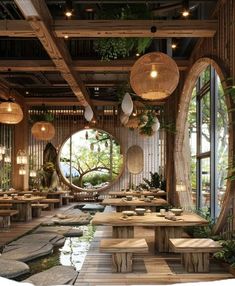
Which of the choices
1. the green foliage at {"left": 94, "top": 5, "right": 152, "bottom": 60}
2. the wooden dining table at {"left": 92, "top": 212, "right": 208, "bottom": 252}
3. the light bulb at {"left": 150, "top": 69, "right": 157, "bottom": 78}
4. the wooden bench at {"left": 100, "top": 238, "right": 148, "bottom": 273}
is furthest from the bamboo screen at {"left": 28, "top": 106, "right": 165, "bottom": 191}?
the wooden bench at {"left": 100, "top": 238, "right": 148, "bottom": 273}

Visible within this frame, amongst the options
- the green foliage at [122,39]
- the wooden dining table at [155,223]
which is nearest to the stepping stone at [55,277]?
the wooden dining table at [155,223]

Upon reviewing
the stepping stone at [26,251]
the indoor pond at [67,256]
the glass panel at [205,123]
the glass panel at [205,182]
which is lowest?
the indoor pond at [67,256]

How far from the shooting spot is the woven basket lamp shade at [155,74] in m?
5.71

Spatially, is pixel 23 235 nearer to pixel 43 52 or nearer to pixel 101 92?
pixel 43 52

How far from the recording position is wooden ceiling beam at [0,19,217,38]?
644 cm

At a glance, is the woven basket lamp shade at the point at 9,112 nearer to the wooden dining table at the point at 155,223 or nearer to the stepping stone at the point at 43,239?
the stepping stone at the point at 43,239

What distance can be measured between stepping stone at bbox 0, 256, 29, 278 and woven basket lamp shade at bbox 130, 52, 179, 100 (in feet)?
9.66

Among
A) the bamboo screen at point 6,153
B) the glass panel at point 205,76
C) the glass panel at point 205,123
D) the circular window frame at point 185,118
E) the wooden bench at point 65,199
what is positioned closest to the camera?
the circular window frame at point 185,118

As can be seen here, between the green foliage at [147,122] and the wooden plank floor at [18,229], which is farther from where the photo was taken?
the green foliage at [147,122]

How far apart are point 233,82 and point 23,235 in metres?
5.61

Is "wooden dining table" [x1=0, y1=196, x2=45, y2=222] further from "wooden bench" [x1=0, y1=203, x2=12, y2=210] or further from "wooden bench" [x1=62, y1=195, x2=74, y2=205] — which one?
"wooden bench" [x1=62, y1=195, x2=74, y2=205]

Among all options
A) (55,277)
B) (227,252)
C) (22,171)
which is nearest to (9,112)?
(55,277)

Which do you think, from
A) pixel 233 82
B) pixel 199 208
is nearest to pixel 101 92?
pixel 199 208

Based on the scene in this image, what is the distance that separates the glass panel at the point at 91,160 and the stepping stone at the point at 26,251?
10294 millimetres
